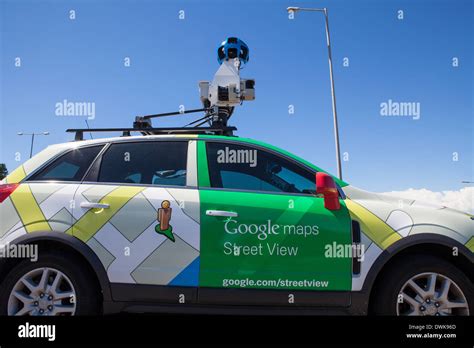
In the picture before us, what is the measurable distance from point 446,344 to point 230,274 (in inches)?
74.3

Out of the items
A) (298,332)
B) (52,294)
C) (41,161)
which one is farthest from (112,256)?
(298,332)

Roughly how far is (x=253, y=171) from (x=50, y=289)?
6.70 feet

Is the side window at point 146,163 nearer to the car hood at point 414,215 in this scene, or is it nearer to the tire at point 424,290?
the car hood at point 414,215

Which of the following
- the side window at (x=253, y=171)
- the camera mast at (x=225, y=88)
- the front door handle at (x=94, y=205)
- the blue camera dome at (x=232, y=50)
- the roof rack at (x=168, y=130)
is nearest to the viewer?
the front door handle at (x=94, y=205)

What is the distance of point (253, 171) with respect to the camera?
115 inches

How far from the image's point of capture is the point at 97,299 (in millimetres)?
2623

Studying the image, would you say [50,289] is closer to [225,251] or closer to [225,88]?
[225,251]

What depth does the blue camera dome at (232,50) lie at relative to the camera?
5.18 metres

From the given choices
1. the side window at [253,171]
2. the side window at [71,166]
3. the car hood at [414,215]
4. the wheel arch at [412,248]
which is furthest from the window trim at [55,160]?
the wheel arch at [412,248]

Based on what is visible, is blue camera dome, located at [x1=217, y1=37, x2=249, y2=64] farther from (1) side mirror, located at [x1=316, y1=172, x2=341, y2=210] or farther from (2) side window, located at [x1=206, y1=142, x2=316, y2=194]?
(1) side mirror, located at [x1=316, y1=172, x2=341, y2=210]

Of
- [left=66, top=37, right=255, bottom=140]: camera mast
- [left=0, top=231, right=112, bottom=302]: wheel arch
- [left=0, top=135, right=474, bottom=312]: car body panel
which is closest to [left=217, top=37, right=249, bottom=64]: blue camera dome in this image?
[left=66, top=37, right=255, bottom=140]: camera mast

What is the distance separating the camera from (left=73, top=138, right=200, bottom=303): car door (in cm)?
255

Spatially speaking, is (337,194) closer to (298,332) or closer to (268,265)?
(268,265)

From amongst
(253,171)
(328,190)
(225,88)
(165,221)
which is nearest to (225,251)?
(165,221)
